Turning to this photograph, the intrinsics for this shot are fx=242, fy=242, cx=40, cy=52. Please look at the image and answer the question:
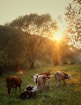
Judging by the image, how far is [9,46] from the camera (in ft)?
175

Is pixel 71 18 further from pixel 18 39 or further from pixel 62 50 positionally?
pixel 62 50

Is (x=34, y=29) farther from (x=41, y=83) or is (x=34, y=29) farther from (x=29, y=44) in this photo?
(x=41, y=83)

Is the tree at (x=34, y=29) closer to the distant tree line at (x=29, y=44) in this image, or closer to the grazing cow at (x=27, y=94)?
the distant tree line at (x=29, y=44)

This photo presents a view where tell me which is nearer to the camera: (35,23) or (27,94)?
(27,94)

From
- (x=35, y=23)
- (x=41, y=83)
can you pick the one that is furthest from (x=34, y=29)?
(x=41, y=83)

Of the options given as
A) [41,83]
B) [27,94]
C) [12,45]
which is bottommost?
[27,94]

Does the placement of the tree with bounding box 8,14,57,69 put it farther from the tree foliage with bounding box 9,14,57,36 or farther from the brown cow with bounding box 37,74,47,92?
the brown cow with bounding box 37,74,47,92

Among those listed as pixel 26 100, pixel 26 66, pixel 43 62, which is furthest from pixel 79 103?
pixel 43 62

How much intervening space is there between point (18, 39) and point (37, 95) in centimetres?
3511

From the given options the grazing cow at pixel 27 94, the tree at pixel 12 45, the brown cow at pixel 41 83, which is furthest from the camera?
the tree at pixel 12 45

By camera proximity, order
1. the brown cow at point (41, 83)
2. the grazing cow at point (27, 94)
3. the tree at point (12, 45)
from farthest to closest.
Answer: the tree at point (12, 45)
the brown cow at point (41, 83)
the grazing cow at point (27, 94)


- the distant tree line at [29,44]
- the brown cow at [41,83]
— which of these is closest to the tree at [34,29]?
the distant tree line at [29,44]

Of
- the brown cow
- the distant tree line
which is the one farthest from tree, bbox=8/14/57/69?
the brown cow

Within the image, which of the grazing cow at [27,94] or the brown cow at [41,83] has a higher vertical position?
the brown cow at [41,83]
